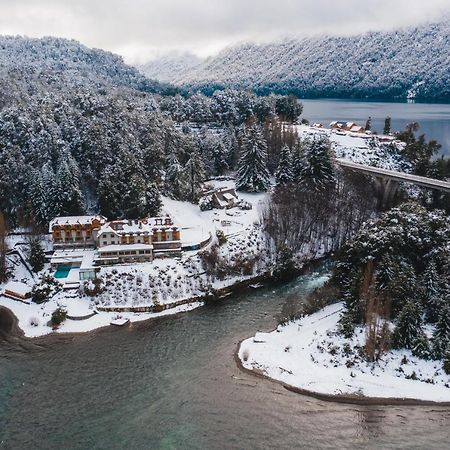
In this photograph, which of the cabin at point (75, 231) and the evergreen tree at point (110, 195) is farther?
the evergreen tree at point (110, 195)

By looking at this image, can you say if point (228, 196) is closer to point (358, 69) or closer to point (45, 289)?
point (45, 289)

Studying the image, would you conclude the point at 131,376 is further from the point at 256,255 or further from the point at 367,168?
the point at 367,168

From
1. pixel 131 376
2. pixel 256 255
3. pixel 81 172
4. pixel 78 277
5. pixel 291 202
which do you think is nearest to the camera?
pixel 131 376

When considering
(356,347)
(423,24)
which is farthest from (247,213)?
(423,24)

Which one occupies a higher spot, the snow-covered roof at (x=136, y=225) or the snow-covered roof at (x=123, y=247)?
the snow-covered roof at (x=136, y=225)

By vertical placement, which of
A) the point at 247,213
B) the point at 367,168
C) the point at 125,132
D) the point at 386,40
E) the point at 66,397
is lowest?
the point at 66,397

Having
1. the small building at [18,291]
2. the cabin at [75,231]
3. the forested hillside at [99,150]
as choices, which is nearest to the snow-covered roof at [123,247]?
the cabin at [75,231]

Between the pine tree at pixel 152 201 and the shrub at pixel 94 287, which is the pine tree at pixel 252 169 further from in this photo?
the shrub at pixel 94 287

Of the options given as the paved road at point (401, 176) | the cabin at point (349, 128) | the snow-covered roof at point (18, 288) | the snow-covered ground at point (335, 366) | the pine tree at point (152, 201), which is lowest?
the snow-covered ground at point (335, 366)
